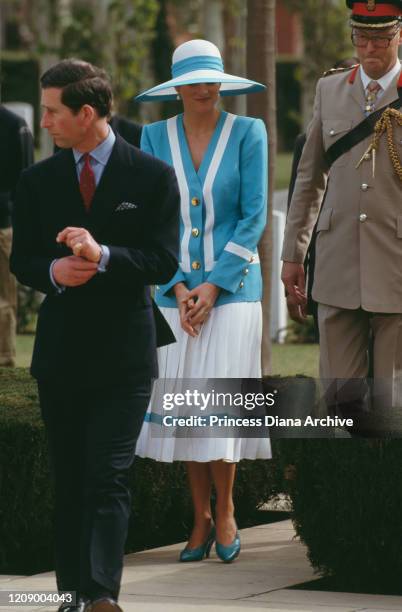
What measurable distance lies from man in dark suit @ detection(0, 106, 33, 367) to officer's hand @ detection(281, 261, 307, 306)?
159 inches

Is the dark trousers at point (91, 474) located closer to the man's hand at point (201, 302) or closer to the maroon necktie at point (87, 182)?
the maroon necktie at point (87, 182)

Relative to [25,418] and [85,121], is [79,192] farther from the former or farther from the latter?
[25,418]

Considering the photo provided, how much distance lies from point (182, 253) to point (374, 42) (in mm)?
1242

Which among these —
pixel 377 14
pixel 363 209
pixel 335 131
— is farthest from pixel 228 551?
pixel 377 14

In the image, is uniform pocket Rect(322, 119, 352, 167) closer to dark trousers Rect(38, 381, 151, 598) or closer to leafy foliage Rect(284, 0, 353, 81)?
dark trousers Rect(38, 381, 151, 598)

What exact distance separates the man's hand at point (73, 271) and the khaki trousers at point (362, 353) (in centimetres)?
145

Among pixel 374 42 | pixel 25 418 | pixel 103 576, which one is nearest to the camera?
pixel 103 576

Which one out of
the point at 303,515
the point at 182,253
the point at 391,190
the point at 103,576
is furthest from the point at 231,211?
the point at 103,576

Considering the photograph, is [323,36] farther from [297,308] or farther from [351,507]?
[351,507]

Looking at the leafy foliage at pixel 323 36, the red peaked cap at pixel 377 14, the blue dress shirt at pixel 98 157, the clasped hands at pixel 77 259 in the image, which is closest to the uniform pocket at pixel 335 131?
the red peaked cap at pixel 377 14

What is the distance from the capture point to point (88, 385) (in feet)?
19.9

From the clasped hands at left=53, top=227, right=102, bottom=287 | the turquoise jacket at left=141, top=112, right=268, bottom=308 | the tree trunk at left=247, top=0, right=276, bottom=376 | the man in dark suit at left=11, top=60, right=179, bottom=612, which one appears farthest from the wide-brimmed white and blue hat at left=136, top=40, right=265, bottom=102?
the tree trunk at left=247, top=0, right=276, bottom=376

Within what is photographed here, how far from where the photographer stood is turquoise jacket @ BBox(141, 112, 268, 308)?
7.60 meters

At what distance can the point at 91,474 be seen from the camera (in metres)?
6.07
